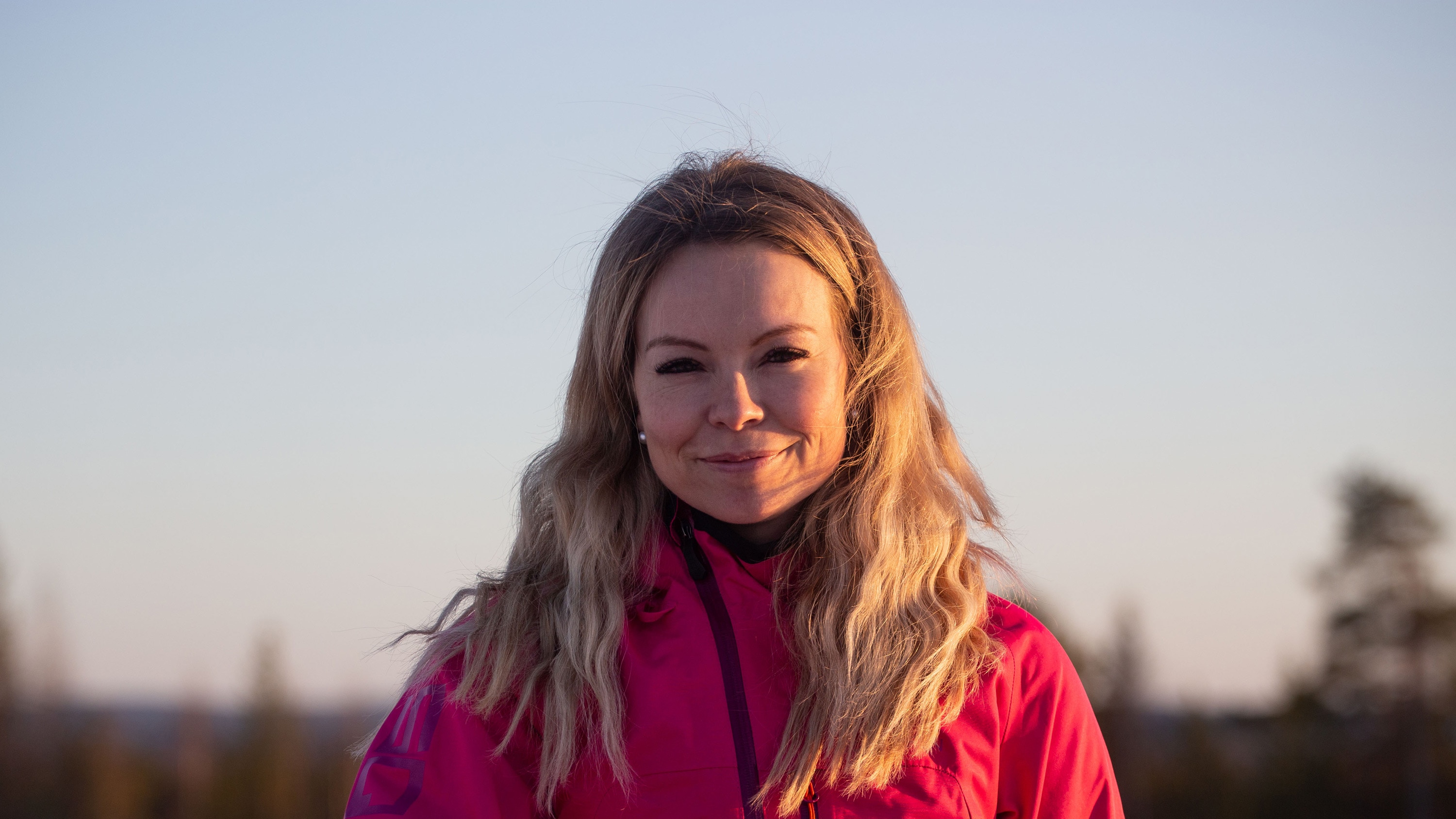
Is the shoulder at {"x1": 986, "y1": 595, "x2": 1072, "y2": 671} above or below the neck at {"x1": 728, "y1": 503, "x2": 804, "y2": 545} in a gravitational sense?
below

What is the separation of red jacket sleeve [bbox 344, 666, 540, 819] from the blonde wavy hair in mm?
48

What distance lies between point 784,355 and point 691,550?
19.9 inches

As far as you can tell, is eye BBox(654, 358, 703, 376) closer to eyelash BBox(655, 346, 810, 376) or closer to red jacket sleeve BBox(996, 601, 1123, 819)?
eyelash BBox(655, 346, 810, 376)

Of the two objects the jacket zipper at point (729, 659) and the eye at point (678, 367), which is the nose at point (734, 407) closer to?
the eye at point (678, 367)

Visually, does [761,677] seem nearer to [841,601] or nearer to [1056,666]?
[841,601]

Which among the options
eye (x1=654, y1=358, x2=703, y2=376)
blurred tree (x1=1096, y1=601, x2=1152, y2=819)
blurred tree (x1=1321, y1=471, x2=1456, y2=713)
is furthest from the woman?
blurred tree (x1=1096, y1=601, x2=1152, y2=819)

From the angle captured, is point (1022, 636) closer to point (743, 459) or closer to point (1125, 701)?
point (743, 459)

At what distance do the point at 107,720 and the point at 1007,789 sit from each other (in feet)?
206

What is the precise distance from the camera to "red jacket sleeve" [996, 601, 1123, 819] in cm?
269

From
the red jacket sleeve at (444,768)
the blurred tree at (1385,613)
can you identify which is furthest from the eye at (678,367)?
the blurred tree at (1385,613)

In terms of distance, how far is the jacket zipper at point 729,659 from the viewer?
2500 mm

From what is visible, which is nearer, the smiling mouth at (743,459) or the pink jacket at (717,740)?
the pink jacket at (717,740)

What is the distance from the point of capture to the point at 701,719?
256 centimetres

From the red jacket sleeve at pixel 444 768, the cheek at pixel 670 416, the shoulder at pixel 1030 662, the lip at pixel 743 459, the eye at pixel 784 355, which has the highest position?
the eye at pixel 784 355
